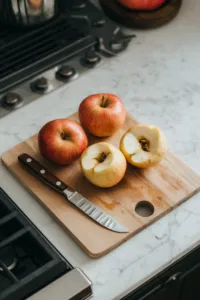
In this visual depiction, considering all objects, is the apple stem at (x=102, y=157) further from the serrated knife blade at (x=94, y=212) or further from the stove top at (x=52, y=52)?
the stove top at (x=52, y=52)

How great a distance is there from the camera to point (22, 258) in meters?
1.00

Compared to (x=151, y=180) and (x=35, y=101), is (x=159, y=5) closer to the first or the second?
(x=35, y=101)

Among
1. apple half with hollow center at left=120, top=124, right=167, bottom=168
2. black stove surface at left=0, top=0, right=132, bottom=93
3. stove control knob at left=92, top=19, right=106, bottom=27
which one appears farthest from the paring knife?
stove control knob at left=92, top=19, right=106, bottom=27

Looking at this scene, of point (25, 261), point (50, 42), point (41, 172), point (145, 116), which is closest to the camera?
point (25, 261)

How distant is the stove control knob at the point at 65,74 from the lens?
4.25 feet

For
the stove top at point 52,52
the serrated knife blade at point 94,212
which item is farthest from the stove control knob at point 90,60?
the serrated knife blade at point 94,212

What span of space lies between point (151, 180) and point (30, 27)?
1.52ft

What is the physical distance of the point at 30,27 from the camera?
1.33 metres

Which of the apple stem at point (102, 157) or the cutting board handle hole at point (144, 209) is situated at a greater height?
the apple stem at point (102, 157)

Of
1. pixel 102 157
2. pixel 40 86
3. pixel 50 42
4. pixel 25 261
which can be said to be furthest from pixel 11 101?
pixel 25 261

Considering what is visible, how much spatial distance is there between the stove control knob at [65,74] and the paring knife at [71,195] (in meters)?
0.24

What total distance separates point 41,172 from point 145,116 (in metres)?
0.25

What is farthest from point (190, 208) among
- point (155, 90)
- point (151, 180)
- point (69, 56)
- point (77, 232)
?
point (69, 56)

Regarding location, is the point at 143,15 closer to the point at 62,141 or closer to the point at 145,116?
the point at 145,116
